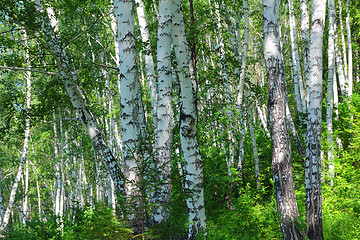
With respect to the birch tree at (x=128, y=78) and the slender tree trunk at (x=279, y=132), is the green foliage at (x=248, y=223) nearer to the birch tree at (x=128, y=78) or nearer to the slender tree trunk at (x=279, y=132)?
the slender tree trunk at (x=279, y=132)

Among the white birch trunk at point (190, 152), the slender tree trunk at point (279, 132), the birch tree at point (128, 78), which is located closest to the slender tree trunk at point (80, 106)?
the birch tree at point (128, 78)

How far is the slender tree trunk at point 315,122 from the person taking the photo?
471cm

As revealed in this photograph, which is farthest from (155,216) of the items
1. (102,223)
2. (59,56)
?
(59,56)

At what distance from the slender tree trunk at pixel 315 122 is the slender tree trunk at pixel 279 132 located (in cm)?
77

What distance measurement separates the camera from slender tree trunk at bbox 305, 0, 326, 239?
4707 millimetres

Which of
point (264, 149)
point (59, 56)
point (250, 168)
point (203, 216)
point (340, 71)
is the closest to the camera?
point (203, 216)

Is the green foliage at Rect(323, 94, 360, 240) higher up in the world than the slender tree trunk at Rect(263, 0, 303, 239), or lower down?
lower down

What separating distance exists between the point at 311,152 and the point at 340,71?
635 centimetres

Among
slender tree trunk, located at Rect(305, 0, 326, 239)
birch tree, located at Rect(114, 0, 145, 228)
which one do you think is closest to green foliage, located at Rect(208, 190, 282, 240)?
slender tree trunk, located at Rect(305, 0, 326, 239)

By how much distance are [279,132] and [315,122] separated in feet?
3.54

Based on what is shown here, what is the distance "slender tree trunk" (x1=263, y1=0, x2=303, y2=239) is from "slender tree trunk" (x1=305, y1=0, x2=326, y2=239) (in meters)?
0.77

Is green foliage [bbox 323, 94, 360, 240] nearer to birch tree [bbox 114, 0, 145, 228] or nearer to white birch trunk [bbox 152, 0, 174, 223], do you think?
white birch trunk [bbox 152, 0, 174, 223]

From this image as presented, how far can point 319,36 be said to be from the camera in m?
4.86

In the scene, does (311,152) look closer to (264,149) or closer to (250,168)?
(250,168)
